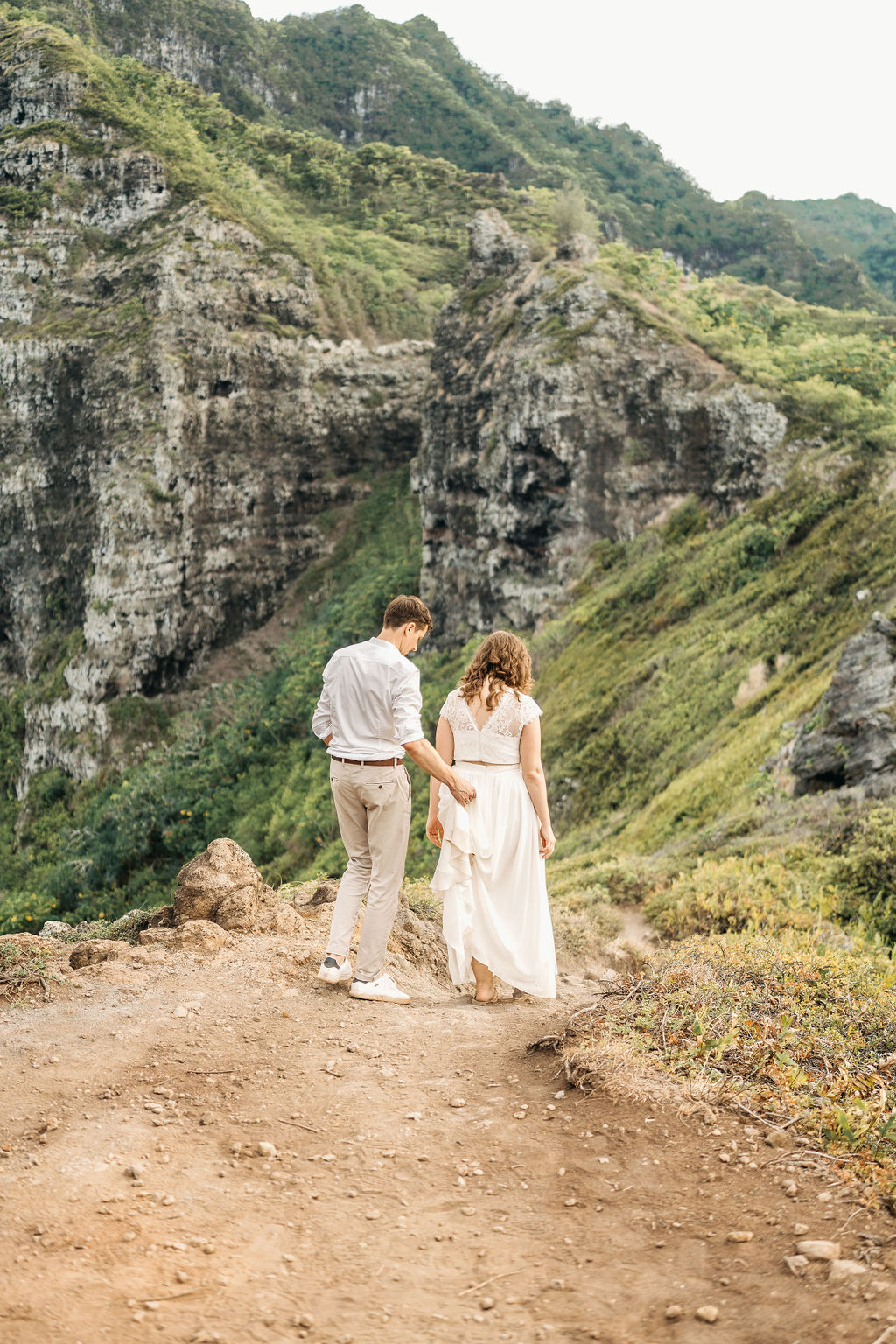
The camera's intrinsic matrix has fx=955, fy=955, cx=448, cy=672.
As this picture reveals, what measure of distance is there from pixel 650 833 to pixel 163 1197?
390 inches

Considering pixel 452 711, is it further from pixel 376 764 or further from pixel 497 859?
pixel 497 859

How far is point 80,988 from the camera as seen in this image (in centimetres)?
543

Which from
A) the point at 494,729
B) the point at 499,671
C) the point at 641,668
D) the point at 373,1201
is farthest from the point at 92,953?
the point at 641,668

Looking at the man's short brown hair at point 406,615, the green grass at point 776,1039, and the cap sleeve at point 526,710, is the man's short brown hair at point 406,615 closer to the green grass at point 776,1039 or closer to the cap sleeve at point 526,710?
the cap sleeve at point 526,710

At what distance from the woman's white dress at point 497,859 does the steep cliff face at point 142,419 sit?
89.0 feet

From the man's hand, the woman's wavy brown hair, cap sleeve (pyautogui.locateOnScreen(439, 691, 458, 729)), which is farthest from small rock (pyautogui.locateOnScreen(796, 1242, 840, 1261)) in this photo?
cap sleeve (pyautogui.locateOnScreen(439, 691, 458, 729))

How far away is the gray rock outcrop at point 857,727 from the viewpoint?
937 cm

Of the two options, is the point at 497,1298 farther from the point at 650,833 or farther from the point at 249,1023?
the point at 650,833

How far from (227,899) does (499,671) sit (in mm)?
2724

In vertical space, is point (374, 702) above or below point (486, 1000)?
above

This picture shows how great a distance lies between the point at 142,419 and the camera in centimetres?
3097

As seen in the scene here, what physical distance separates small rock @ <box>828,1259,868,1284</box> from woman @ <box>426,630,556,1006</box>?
2801 mm

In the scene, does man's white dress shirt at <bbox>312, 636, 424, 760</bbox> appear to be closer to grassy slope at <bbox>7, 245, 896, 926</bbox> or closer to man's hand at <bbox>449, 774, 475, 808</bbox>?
man's hand at <bbox>449, 774, 475, 808</bbox>

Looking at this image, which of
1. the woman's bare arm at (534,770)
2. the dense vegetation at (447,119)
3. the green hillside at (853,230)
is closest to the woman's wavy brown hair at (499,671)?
the woman's bare arm at (534,770)
